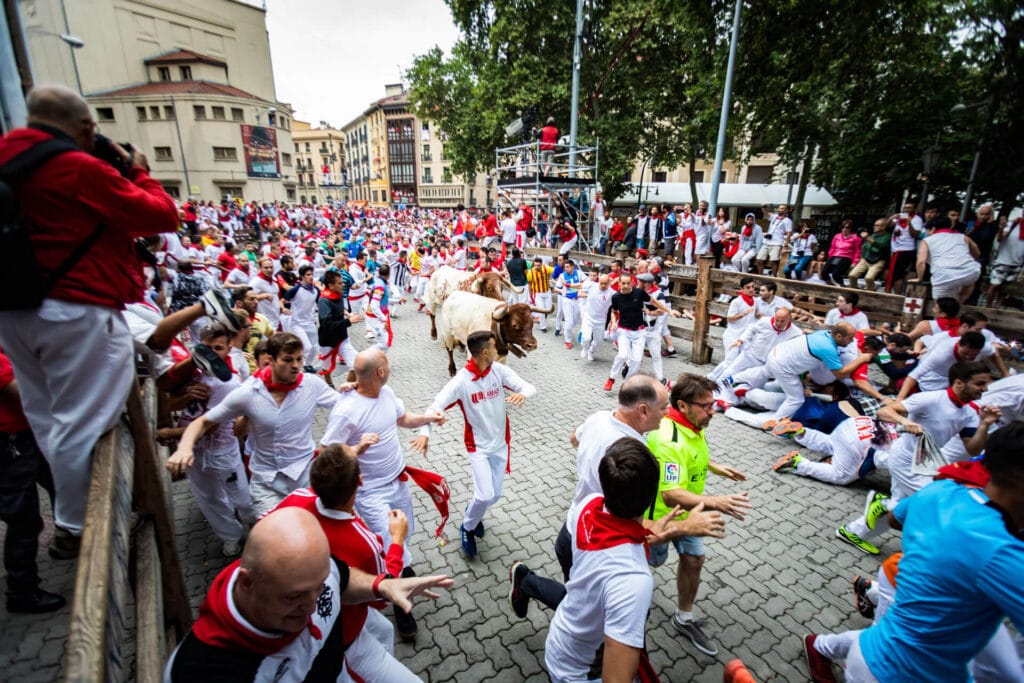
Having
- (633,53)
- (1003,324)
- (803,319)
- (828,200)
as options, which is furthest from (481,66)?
(1003,324)

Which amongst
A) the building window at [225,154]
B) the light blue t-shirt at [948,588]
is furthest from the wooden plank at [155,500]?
the building window at [225,154]

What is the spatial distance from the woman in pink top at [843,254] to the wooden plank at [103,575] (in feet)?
50.5

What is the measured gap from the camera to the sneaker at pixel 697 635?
140 inches

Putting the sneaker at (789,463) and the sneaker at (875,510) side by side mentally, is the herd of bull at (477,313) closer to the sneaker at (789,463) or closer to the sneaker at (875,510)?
the sneaker at (789,463)

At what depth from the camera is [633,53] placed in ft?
74.4

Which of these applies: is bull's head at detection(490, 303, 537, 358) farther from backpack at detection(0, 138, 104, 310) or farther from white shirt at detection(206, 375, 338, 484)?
backpack at detection(0, 138, 104, 310)

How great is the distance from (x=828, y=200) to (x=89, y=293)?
35.1m

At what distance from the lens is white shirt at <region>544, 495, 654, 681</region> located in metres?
2.11

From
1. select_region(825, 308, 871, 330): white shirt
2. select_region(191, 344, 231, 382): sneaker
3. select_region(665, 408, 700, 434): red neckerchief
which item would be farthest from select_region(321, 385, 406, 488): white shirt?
select_region(825, 308, 871, 330): white shirt

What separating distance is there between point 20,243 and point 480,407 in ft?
10.9

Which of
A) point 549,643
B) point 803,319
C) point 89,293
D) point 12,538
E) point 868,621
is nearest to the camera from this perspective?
point 89,293

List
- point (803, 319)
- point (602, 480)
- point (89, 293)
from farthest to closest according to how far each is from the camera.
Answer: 1. point (803, 319)
2. point (602, 480)
3. point (89, 293)

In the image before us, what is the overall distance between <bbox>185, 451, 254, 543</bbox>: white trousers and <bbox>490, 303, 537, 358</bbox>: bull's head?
4.25 meters

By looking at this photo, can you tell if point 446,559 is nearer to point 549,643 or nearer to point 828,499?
point 549,643
